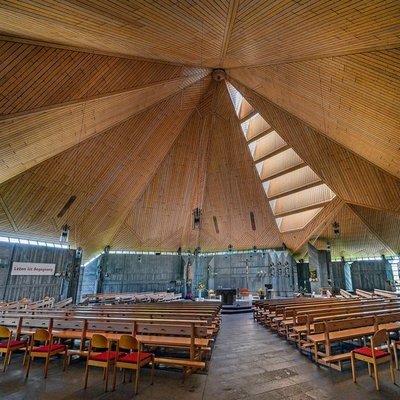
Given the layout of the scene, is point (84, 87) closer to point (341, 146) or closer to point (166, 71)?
point (166, 71)

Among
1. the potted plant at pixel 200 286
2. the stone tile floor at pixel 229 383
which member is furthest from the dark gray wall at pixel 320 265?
the stone tile floor at pixel 229 383

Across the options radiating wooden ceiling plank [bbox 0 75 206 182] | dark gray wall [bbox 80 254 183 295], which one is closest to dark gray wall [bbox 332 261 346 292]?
dark gray wall [bbox 80 254 183 295]

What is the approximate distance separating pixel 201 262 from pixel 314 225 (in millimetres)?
9939

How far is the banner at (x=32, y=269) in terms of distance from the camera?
13.6 metres

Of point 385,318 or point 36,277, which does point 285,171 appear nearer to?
point 385,318

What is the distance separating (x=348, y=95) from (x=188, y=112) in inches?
289

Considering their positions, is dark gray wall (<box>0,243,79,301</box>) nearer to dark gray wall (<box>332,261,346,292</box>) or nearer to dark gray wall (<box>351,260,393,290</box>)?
dark gray wall (<box>332,261,346,292</box>)

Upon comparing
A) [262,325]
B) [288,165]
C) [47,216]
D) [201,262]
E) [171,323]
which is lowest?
[262,325]

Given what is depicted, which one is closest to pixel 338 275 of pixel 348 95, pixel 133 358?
pixel 348 95

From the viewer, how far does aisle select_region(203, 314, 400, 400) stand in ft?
12.0

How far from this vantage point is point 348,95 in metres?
7.08

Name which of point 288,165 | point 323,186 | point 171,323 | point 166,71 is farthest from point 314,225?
point 171,323

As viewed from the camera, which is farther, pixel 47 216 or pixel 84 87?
pixel 47 216

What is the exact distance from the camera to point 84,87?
24.3 feet
